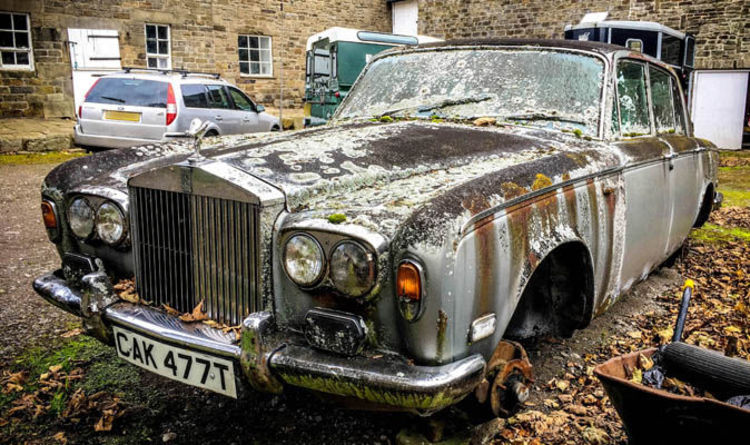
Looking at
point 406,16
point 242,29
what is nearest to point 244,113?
point 242,29

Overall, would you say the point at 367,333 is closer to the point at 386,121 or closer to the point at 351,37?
the point at 386,121

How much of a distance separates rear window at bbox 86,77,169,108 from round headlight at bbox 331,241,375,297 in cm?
969

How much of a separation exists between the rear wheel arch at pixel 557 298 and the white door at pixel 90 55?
15633 millimetres

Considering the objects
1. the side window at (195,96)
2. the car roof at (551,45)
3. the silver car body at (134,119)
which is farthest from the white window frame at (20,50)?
the car roof at (551,45)

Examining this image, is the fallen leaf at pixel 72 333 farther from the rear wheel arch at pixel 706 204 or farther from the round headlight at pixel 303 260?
the rear wheel arch at pixel 706 204

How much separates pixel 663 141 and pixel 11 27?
16014mm

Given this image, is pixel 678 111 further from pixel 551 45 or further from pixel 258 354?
pixel 258 354

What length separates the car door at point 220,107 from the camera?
11663mm

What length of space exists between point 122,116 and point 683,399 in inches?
425

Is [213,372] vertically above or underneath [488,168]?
underneath

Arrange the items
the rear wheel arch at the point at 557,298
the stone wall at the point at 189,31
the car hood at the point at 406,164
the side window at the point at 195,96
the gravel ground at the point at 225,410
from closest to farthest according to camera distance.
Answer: the car hood at the point at 406,164 < the gravel ground at the point at 225,410 < the rear wheel arch at the point at 557,298 < the side window at the point at 195,96 < the stone wall at the point at 189,31

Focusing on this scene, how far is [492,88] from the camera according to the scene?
3545 millimetres

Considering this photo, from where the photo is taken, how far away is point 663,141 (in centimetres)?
389

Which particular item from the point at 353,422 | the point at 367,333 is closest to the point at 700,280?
the point at 353,422
